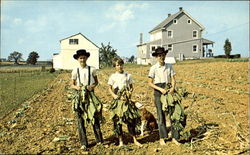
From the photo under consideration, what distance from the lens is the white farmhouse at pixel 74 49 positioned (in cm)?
4212

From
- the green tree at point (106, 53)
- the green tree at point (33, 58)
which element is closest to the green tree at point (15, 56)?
the green tree at point (33, 58)

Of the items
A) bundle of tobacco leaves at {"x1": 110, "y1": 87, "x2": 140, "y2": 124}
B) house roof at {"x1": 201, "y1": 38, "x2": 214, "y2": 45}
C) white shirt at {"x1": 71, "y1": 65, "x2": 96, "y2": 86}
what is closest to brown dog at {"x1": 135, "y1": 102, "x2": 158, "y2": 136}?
bundle of tobacco leaves at {"x1": 110, "y1": 87, "x2": 140, "y2": 124}

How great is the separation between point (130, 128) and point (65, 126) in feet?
9.01

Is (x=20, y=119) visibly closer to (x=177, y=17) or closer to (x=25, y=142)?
(x=25, y=142)

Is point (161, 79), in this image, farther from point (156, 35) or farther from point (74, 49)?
point (156, 35)

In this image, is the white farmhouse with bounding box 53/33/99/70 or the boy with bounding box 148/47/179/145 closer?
the boy with bounding box 148/47/179/145

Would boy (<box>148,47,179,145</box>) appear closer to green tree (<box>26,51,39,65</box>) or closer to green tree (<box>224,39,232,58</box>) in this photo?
green tree (<box>224,39,232,58</box>)

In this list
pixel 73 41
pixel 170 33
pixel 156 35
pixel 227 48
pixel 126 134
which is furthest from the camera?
pixel 156 35

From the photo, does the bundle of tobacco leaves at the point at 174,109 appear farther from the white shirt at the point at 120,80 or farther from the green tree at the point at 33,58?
the green tree at the point at 33,58

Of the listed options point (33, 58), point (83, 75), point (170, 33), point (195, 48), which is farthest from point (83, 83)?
point (33, 58)

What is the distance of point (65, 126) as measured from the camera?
26.2ft

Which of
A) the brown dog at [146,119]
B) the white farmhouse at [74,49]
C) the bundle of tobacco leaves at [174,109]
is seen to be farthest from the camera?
the white farmhouse at [74,49]

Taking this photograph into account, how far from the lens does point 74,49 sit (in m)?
42.6

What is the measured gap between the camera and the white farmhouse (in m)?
42.1
